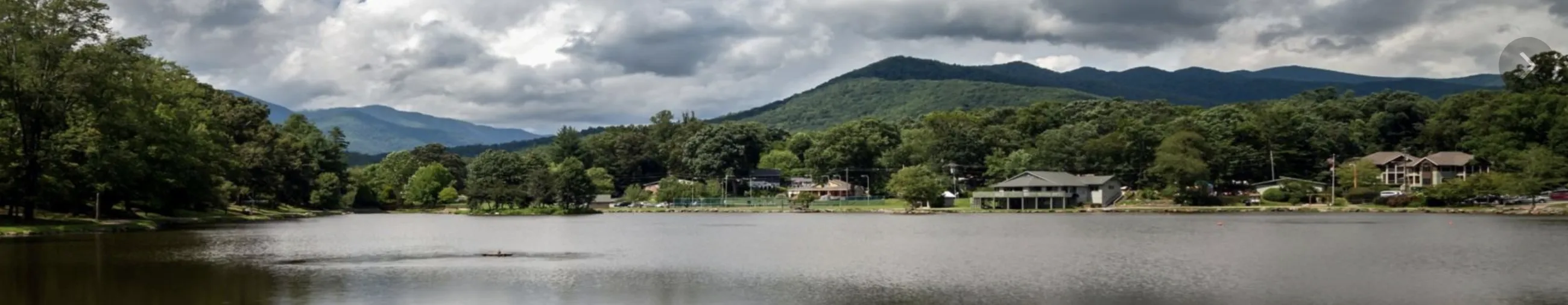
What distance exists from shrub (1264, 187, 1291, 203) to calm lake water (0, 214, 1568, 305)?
3438 cm

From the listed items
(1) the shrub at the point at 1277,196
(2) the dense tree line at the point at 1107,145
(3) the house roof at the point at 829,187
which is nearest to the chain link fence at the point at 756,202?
(3) the house roof at the point at 829,187

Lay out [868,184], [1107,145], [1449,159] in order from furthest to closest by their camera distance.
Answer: [868,184]
[1107,145]
[1449,159]

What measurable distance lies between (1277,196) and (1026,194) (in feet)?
61.2

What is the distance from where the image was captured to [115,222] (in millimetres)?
51938

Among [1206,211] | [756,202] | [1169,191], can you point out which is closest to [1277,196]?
[1169,191]

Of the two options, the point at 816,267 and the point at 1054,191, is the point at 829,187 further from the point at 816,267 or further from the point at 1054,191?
the point at 816,267

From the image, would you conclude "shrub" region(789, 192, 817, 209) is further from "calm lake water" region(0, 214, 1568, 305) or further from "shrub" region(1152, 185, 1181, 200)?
"calm lake water" region(0, 214, 1568, 305)

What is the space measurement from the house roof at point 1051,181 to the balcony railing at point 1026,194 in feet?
1.76

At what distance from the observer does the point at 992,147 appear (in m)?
111

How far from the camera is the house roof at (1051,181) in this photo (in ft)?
294

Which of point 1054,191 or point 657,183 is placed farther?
point 657,183

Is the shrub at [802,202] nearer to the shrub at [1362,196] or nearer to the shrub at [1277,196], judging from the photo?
the shrub at [1277,196]

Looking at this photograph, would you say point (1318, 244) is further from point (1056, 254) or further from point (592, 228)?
point (592, 228)

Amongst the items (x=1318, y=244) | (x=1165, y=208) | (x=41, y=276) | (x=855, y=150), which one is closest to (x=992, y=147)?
(x=855, y=150)
